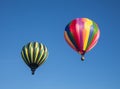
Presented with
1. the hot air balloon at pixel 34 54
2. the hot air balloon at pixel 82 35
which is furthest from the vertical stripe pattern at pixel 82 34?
the hot air balloon at pixel 34 54

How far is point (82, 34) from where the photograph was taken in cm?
8112

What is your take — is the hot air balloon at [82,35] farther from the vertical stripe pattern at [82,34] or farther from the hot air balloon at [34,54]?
the hot air balloon at [34,54]

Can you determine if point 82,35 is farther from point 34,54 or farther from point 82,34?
point 34,54

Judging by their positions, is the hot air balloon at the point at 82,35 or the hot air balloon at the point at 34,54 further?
the hot air balloon at the point at 34,54

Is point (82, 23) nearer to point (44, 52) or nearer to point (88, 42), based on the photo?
point (88, 42)

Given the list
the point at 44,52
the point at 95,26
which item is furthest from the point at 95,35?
the point at 44,52

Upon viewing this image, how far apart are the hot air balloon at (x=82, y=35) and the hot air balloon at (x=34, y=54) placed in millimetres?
9488

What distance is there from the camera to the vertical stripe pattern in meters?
80.8

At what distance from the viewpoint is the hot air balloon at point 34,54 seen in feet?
294

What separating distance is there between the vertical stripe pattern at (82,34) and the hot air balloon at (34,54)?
374 inches

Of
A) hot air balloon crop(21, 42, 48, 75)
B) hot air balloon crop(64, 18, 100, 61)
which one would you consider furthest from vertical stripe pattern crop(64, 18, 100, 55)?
hot air balloon crop(21, 42, 48, 75)

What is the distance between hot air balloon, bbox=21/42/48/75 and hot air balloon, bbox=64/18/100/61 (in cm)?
949

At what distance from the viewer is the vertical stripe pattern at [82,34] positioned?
8075 centimetres

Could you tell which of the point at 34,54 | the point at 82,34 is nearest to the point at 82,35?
the point at 82,34
